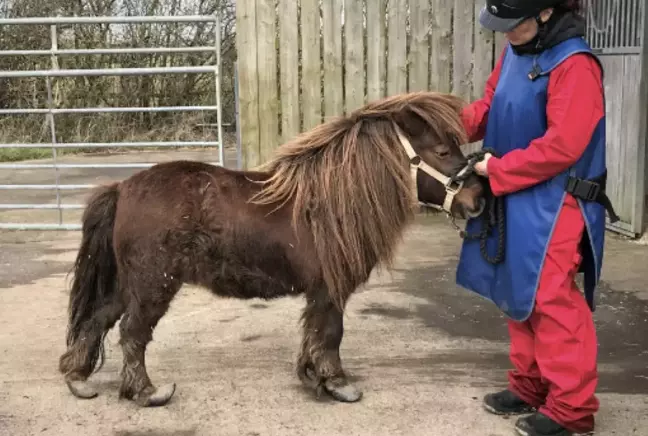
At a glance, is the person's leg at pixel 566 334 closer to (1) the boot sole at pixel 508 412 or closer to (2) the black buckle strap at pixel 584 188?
(2) the black buckle strap at pixel 584 188

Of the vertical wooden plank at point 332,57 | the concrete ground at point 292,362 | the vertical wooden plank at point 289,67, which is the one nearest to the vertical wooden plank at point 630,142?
the concrete ground at point 292,362

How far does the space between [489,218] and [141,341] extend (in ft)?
5.50

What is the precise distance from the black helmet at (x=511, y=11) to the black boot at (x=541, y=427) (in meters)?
1.59

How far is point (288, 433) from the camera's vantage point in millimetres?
→ 2994

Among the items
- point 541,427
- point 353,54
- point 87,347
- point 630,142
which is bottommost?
point 541,427

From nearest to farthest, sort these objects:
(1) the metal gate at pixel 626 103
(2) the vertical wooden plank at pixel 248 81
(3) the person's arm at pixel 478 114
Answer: (3) the person's arm at pixel 478 114
(1) the metal gate at pixel 626 103
(2) the vertical wooden plank at pixel 248 81

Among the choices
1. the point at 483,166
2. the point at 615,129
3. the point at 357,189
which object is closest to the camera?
the point at 483,166

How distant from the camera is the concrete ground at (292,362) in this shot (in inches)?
122

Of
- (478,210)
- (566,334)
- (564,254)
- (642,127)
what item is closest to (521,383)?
(566,334)

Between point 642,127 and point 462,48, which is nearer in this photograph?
point 642,127

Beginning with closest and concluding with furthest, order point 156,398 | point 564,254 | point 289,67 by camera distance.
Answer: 1. point 564,254
2. point 156,398
3. point 289,67

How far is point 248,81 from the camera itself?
22.5 feet

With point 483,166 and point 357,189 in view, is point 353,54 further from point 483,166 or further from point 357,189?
point 483,166

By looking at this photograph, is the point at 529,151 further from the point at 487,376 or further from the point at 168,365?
the point at 168,365
